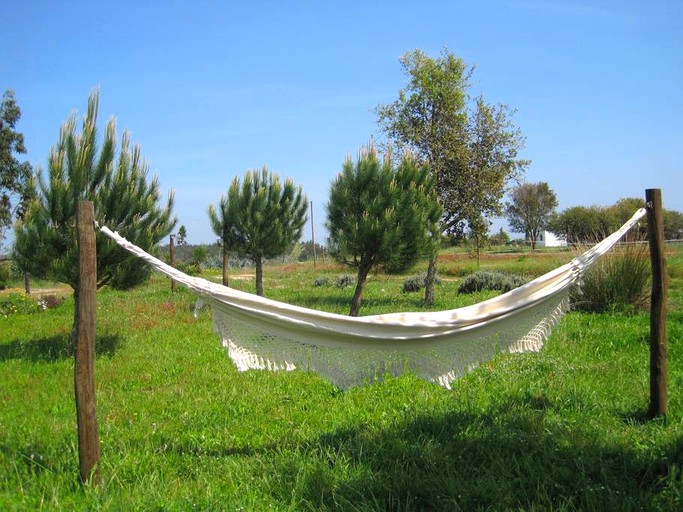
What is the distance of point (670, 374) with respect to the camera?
4875 mm

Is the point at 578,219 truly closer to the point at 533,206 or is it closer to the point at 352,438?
the point at 533,206

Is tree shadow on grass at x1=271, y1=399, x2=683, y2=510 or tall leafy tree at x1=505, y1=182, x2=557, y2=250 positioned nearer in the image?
tree shadow on grass at x1=271, y1=399, x2=683, y2=510

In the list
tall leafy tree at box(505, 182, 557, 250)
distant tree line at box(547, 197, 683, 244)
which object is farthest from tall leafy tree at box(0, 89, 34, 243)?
tall leafy tree at box(505, 182, 557, 250)

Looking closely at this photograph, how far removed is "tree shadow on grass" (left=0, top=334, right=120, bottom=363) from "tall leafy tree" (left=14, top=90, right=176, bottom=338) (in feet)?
1.81

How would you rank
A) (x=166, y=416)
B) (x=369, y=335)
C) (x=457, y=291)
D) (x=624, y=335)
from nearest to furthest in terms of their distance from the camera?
(x=369, y=335) < (x=166, y=416) < (x=624, y=335) < (x=457, y=291)

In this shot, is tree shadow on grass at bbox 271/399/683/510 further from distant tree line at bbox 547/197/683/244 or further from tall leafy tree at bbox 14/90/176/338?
distant tree line at bbox 547/197/683/244

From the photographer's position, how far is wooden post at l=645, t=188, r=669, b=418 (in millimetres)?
3654

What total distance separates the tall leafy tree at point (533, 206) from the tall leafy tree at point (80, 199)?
4608cm

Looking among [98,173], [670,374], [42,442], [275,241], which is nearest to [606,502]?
[670,374]

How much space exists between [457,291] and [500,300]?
36.5ft

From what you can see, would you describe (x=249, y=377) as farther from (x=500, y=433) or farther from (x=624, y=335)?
(x=624, y=335)

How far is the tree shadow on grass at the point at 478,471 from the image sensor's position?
8.80 feet

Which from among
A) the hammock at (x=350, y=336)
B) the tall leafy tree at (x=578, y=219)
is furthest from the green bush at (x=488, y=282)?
the tall leafy tree at (x=578, y=219)

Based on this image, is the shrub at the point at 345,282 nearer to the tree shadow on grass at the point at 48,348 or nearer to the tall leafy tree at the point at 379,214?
the tall leafy tree at the point at 379,214
